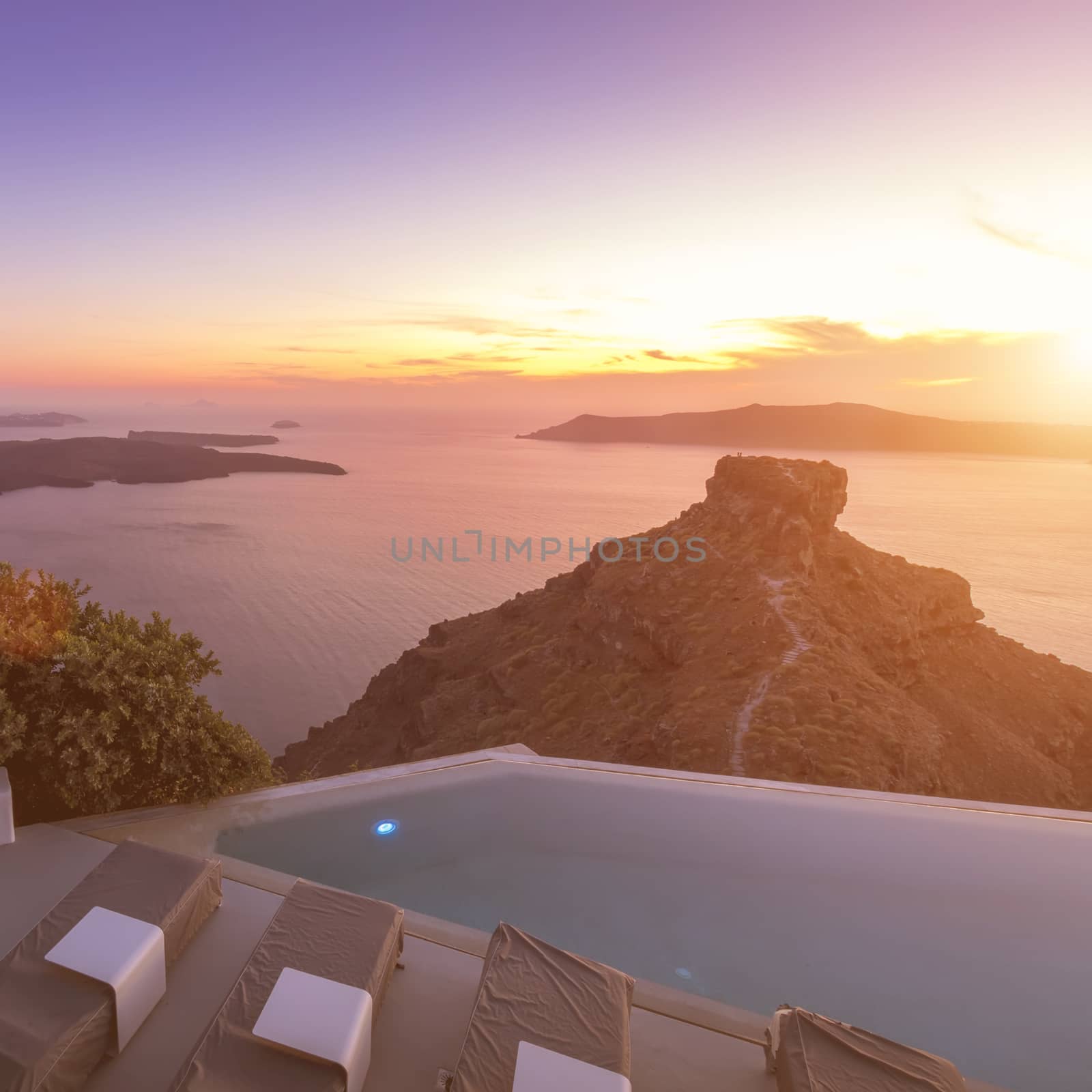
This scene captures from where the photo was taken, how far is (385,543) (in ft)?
186

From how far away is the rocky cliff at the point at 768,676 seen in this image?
11.9m

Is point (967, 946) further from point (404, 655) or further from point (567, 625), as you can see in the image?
point (404, 655)

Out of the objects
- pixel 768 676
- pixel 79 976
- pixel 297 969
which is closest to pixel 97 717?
pixel 79 976

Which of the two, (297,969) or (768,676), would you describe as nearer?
(297,969)

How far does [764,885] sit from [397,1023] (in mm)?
3323

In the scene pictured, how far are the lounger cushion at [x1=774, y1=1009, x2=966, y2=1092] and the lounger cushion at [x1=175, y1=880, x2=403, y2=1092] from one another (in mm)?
1989

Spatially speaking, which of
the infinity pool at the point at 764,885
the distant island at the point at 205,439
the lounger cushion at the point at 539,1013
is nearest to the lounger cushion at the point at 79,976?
the infinity pool at the point at 764,885

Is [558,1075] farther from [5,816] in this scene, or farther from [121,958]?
[5,816]

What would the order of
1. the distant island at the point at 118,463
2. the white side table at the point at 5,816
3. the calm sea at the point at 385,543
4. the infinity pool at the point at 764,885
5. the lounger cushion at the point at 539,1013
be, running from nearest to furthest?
the lounger cushion at the point at 539,1013 < the white side table at the point at 5,816 < the infinity pool at the point at 764,885 < the calm sea at the point at 385,543 < the distant island at the point at 118,463

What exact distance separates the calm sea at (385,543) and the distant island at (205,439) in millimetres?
24945

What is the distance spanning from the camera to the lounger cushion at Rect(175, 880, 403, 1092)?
271 centimetres

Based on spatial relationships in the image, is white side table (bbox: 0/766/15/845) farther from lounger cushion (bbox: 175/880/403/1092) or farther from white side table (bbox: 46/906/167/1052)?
lounger cushion (bbox: 175/880/403/1092)

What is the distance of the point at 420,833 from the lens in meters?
5.79

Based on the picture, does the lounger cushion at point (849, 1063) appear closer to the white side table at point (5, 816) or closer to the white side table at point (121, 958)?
the white side table at point (121, 958)
